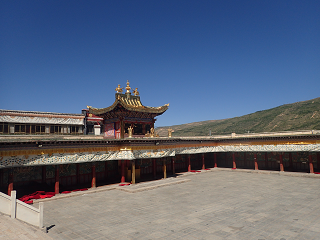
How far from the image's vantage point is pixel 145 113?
26516 mm

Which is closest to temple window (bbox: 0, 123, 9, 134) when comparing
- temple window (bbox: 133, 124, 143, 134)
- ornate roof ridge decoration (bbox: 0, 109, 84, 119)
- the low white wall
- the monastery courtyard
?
ornate roof ridge decoration (bbox: 0, 109, 84, 119)

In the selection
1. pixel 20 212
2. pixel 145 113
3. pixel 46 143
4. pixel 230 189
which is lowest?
pixel 230 189

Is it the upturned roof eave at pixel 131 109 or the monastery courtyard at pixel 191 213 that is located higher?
the upturned roof eave at pixel 131 109

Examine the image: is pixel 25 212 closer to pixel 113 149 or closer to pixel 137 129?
pixel 113 149

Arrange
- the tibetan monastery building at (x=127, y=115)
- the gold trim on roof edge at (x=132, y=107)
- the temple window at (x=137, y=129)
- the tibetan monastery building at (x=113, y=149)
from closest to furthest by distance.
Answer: the tibetan monastery building at (x=113, y=149) < the gold trim on roof edge at (x=132, y=107) < the tibetan monastery building at (x=127, y=115) < the temple window at (x=137, y=129)

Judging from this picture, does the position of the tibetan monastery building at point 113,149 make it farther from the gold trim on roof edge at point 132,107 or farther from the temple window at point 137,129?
the temple window at point 137,129

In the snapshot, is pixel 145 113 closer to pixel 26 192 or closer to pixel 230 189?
pixel 230 189

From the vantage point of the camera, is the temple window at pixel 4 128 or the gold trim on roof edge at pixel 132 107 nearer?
the gold trim on roof edge at pixel 132 107

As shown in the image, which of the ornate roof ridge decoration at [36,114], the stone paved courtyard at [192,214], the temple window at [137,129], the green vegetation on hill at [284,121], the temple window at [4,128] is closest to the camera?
the stone paved courtyard at [192,214]

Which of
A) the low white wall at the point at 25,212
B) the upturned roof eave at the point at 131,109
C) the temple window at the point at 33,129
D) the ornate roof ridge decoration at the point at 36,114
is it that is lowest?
the low white wall at the point at 25,212

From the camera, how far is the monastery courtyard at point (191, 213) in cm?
1049

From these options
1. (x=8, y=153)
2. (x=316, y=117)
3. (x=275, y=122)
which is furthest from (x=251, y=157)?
(x=275, y=122)

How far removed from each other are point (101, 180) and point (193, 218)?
48.4 ft

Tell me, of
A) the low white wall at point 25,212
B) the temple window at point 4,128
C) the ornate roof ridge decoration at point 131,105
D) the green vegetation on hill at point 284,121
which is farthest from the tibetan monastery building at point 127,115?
the green vegetation on hill at point 284,121
